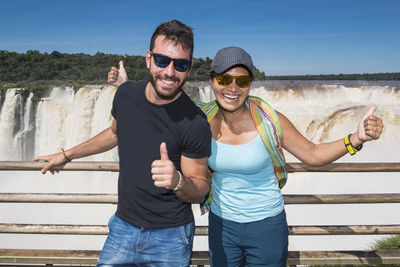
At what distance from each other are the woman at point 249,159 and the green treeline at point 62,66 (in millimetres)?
37085

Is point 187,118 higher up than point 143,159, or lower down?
higher up

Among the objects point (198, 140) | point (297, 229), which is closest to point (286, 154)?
point (297, 229)

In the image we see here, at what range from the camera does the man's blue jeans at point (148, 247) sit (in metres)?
1.61

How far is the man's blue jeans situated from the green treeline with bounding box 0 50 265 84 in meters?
37.1

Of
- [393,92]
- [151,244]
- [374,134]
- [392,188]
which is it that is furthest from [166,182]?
[393,92]

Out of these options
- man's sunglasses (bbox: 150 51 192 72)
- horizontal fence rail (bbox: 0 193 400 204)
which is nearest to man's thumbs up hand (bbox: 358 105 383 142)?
horizontal fence rail (bbox: 0 193 400 204)

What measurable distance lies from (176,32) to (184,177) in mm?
647

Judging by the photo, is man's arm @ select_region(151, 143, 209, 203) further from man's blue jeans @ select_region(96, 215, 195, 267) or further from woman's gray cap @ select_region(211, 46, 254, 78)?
woman's gray cap @ select_region(211, 46, 254, 78)

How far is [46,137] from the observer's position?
54.2 feet

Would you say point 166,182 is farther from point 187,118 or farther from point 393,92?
point 393,92

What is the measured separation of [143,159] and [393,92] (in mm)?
15976

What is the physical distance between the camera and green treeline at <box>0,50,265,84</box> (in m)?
41.9

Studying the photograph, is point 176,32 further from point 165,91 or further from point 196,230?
point 196,230

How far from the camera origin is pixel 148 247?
1620 millimetres
